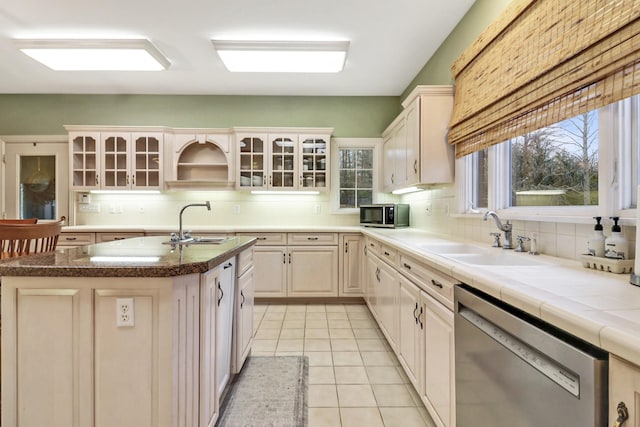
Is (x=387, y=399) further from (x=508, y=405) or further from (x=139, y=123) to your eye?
(x=139, y=123)

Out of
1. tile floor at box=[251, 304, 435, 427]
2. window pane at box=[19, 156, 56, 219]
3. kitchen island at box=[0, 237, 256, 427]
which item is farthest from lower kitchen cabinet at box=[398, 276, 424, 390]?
window pane at box=[19, 156, 56, 219]

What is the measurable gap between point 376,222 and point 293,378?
2085 mm

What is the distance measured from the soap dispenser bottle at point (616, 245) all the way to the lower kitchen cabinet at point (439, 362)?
0.63 m

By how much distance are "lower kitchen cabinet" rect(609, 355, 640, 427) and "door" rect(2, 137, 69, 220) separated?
5.33 metres

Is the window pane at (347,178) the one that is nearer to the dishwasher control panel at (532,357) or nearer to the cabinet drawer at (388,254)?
the cabinet drawer at (388,254)

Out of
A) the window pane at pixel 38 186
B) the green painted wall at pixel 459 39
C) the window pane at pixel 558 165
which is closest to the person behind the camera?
the window pane at pixel 558 165

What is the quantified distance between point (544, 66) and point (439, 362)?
1505mm

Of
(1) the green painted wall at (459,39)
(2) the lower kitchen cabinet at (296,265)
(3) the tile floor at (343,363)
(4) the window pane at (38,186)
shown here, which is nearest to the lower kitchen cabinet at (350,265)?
(2) the lower kitchen cabinet at (296,265)

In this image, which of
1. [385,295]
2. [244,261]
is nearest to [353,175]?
[385,295]

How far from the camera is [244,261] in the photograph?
2119 mm

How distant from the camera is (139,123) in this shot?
417 cm

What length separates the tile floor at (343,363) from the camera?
69.5 inches

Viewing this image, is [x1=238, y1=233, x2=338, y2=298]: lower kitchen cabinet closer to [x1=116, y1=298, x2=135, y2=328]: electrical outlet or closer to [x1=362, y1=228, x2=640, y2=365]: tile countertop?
[x1=362, y1=228, x2=640, y2=365]: tile countertop

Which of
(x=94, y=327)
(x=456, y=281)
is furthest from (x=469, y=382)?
(x=94, y=327)
